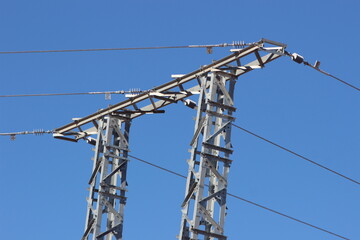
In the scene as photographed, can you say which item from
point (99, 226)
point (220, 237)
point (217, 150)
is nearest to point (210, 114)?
point (217, 150)

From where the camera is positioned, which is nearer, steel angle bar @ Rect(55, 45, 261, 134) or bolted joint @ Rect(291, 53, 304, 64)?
bolted joint @ Rect(291, 53, 304, 64)

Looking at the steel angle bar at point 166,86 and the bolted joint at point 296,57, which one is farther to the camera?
the steel angle bar at point 166,86

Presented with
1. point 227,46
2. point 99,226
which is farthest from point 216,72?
point 99,226

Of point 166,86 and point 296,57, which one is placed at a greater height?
point 166,86

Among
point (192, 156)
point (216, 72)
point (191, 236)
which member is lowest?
point (191, 236)

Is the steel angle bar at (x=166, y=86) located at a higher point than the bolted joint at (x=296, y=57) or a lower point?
higher

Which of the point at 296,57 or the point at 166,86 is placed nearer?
the point at 296,57

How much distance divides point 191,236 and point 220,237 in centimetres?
80

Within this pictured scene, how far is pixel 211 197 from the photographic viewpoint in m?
34.1

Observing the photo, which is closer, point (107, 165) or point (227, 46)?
point (227, 46)

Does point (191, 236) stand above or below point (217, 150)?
below

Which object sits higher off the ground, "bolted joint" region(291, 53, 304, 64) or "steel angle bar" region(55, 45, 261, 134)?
"steel angle bar" region(55, 45, 261, 134)

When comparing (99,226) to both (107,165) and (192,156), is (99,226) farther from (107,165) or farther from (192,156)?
(192,156)

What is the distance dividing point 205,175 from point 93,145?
7049mm
